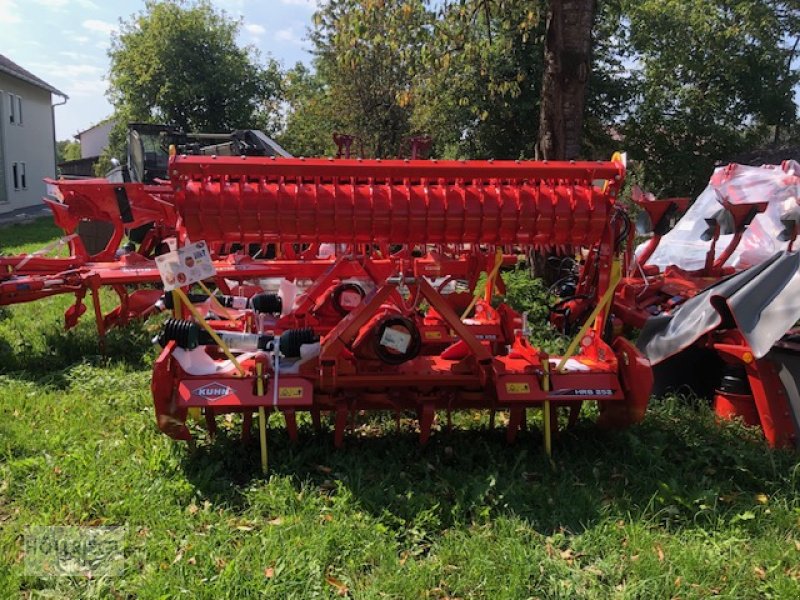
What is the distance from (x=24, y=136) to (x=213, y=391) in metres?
32.1

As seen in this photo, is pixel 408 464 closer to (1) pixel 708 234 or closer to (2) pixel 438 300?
(2) pixel 438 300

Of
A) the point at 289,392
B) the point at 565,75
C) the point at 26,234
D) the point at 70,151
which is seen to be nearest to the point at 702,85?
the point at 565,75

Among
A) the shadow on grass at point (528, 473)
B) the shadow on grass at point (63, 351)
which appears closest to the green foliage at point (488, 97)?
the shadow on grass at point (63, 351)

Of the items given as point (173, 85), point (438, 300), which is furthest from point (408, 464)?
point (173, 85)

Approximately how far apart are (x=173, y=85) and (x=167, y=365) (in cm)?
2956

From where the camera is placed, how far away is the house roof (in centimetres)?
2731

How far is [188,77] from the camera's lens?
30.3 metres

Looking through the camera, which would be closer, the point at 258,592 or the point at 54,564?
the point at 258,592

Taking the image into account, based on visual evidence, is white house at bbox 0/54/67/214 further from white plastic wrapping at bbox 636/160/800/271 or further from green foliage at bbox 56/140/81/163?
green foliage at bbox 56/140/81/163

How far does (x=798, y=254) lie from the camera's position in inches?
169

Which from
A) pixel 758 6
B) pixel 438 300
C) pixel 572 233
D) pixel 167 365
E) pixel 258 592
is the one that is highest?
pixel 758 6

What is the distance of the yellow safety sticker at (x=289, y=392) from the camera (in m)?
3.83

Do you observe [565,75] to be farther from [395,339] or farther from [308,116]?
[308,116]

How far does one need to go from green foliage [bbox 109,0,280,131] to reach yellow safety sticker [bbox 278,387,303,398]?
28628 millimetres
